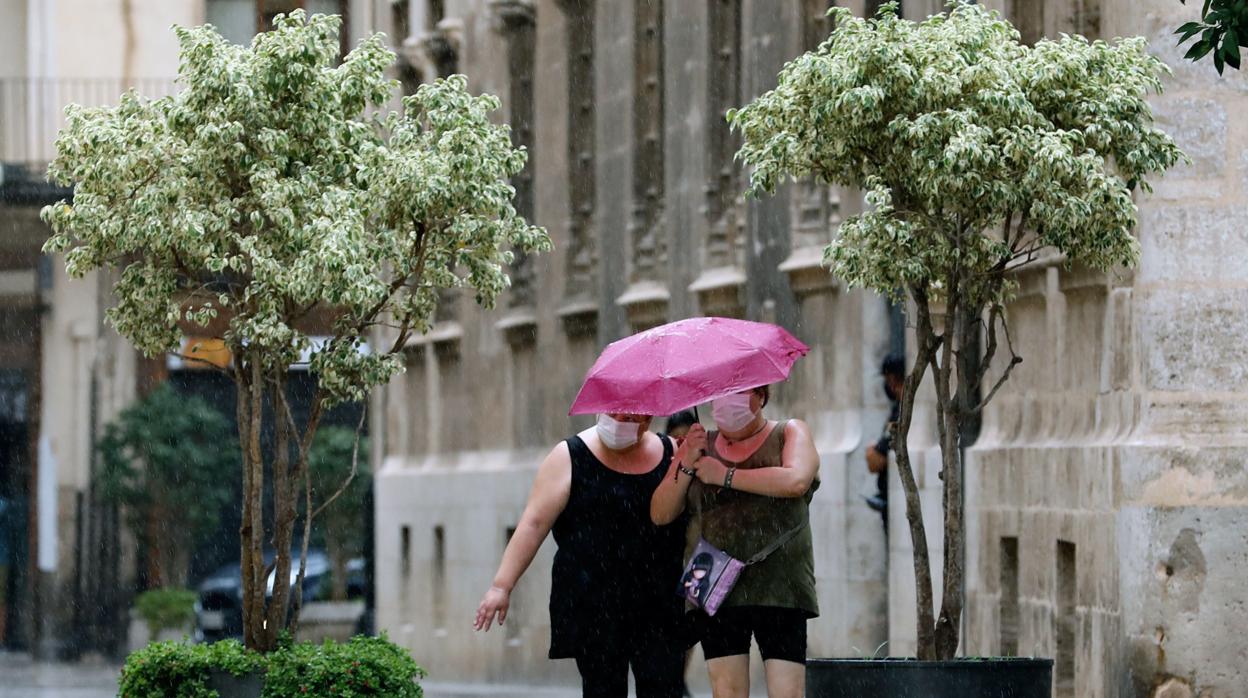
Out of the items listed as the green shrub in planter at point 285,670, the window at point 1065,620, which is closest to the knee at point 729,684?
the green shrub in planter at point 285,670

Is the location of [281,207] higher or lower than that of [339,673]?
Result: higher

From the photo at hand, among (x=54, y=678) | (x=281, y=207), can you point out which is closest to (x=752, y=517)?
(x=281, y=207)

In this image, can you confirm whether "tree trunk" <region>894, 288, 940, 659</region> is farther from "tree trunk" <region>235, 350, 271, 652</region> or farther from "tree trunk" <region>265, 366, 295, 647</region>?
"tree trunk" <region>235, 350, 271, 652</region>

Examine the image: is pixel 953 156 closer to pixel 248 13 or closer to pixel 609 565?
pixel 609 565

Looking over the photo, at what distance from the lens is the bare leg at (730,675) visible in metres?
10.8

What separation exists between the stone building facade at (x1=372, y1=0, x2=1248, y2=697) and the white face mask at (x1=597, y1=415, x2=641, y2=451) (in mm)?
4547

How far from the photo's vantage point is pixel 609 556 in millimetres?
10703

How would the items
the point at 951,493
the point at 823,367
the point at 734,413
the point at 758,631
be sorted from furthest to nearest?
the point at 823,367
the point at 951,493
the point at 758,631
the point at 734,413

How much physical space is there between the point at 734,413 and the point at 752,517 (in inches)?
16.1

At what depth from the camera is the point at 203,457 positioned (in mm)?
38750

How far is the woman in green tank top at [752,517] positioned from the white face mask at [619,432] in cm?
20

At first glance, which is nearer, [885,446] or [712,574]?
[712,574]

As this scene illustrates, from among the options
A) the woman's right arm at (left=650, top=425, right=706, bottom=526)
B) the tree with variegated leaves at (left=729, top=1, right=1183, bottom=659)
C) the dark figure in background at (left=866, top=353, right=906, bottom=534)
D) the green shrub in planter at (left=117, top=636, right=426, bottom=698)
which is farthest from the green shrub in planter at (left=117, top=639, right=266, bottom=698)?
the dark figure in background at (left=866, top=353, right=906, bottom=534)

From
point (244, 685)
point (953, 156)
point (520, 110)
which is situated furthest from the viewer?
point (520, 110)
